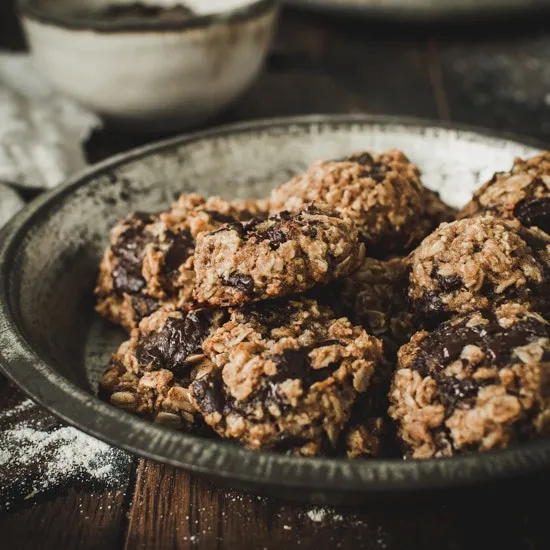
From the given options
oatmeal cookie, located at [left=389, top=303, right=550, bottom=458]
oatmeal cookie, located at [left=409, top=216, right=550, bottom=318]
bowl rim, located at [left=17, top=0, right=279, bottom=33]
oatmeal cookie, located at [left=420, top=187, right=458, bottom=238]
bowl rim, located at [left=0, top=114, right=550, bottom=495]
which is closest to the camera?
bowl rim, located at [left=0, top=114, right=550, bottom=495]

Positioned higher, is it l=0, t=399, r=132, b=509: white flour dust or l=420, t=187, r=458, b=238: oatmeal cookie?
l=420, t=187, r=458, b=238: oatmeal cookie

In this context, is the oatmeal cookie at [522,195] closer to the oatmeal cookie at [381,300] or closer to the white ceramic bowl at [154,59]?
the oatmeal cookie at [381,300]

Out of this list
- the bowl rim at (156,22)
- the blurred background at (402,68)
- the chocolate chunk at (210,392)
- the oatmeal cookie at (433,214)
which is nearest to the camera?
the chocolate chunk at (210,392)

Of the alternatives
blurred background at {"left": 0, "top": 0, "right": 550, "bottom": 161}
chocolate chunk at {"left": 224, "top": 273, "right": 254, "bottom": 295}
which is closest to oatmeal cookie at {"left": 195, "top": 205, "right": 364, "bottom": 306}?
chocolate chunk at {"left": 224, "top": 273, "right": 254, "bottom": 295}

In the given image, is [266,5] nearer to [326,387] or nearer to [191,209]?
[191,209]

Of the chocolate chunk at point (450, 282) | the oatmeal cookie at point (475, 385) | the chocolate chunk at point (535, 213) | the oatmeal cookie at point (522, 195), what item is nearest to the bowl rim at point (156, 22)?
the oatmeal cookie at point (522, 195)

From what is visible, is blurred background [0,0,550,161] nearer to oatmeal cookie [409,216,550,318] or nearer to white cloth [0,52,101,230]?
white cloth [0,52,101,230]

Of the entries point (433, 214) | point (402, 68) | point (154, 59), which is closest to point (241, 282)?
point (433, 214)
